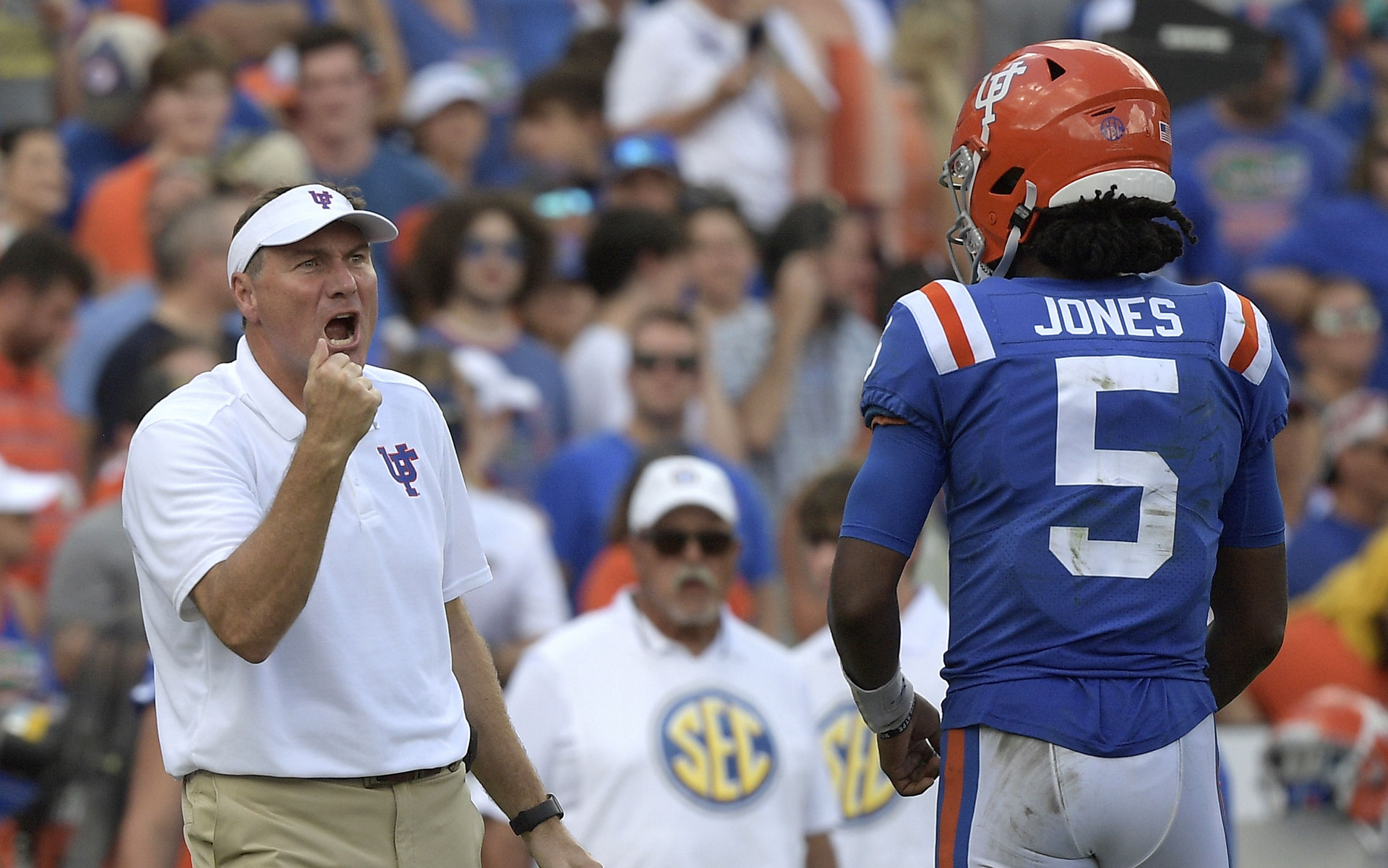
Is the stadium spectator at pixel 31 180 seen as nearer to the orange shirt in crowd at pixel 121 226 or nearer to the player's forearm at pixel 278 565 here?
the orange shirt in crowd at pixel 121 226

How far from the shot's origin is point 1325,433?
34.8 ft

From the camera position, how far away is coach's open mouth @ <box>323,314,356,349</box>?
13.0 ft

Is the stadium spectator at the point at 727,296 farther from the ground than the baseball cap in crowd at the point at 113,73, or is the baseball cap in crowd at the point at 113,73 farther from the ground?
the baseball cap in crowd at the point at 113,73

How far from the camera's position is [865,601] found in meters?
3.77

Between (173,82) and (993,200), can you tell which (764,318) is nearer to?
(173,82)

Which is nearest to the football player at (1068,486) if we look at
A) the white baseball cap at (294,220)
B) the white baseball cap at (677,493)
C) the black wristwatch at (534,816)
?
the black wristwatch at (534,816)

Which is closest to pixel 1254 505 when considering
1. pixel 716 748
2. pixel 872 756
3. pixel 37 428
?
pixel 716 748

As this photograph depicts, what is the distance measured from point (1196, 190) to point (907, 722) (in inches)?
338

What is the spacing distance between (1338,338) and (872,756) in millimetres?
5835

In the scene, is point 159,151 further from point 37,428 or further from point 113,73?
point 37,428

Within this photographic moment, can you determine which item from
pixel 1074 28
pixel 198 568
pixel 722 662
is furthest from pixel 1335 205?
pixel 198 568

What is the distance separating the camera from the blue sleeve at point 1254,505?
3.97 metres

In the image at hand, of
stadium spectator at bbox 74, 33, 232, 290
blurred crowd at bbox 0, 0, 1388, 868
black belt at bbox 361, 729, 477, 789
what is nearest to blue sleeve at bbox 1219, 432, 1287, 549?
black belt at bbox 361, 729, 477, 789

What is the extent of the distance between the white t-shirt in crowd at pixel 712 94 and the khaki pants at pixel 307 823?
7.58m
